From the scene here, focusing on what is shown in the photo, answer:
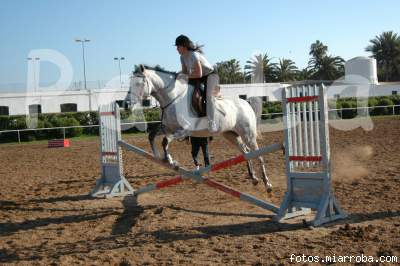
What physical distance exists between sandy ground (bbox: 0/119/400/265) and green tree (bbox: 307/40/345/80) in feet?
168

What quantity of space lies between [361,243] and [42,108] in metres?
29.7

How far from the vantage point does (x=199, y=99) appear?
7.23 m

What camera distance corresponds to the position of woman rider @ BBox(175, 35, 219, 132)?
677 centimetres

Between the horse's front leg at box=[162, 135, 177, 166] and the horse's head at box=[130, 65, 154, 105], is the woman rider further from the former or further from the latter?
the horse's front leg at box=[162, 135, 177, 166]

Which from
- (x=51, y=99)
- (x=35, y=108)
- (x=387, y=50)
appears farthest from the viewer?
(x=387, y=50)

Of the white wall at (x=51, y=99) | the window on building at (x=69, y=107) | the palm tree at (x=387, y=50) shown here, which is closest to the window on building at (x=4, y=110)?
the white wall at (x=51, y=99)

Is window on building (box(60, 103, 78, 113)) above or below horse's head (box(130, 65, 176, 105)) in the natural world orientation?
above

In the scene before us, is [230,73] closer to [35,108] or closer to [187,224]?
[35,108]

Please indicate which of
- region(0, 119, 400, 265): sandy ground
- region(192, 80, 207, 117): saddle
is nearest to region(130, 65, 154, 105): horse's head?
region(192, 80, 207, 117): saddle

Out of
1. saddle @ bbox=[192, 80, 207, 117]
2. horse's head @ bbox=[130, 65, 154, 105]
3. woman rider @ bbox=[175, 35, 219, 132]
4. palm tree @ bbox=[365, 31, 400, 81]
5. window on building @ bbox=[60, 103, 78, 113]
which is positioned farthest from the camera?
palm tree @ bbox=[365, 31, 400, 81]

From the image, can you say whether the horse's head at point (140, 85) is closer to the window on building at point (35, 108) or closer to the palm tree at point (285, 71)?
the window on building at point (35, 108)

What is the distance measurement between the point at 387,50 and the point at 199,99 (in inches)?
2285

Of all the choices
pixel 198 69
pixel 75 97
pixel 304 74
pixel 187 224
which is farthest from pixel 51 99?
pixel 304 74

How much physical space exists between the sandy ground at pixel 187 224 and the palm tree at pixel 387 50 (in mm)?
53083
